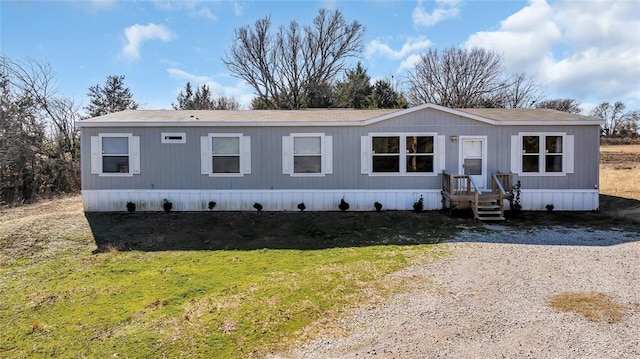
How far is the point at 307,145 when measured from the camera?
426 inches

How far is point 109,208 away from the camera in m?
10.8

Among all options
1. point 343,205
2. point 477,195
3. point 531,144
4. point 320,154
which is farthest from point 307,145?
point 531,144

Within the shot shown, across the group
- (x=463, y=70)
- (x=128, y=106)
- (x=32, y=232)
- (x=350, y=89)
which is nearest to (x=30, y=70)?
(x=128, y=106)

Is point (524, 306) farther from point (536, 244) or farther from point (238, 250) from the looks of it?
point (238, 250)

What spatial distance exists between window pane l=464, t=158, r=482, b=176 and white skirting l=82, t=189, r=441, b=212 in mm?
1097

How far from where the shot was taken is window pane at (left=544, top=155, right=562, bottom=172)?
1077cm

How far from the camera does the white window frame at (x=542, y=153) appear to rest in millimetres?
10711

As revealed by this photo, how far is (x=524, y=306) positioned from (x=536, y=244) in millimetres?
3585

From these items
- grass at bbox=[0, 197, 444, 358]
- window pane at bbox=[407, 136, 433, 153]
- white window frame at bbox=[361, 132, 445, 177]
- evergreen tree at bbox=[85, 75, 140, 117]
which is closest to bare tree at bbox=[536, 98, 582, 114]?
white window frame at bbox=[361, 132, 445, 177]

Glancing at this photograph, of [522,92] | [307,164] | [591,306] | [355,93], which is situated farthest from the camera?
[522,92]

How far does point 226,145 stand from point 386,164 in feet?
15.6

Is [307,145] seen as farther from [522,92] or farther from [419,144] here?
[522,92]

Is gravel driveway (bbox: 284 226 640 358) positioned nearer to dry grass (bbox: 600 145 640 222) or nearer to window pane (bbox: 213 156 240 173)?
dry grass (bbox: 600 145 640 222)

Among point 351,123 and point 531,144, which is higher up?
point 351,123
